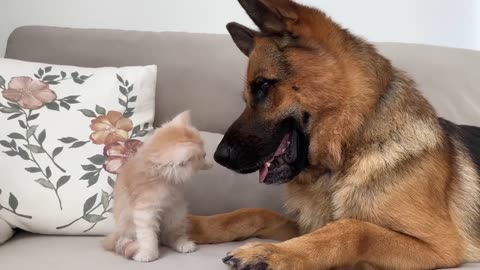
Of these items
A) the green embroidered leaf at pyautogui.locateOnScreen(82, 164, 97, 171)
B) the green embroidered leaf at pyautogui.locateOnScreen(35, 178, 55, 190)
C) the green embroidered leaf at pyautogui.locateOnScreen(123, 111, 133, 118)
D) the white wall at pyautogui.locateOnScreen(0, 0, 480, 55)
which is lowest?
the green embroidered leaf at pyautogui.locateOnScreen(35, 178, 55, 190)

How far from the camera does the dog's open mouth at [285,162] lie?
1240 mm

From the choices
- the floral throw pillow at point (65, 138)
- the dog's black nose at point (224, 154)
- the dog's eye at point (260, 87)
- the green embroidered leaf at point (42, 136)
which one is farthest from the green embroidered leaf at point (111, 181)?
the dog's eye at point (260, 87)

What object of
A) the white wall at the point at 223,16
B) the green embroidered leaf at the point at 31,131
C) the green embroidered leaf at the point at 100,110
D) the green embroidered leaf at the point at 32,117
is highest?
the white wall at the point at 223,16

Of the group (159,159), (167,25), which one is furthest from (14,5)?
(159,159)

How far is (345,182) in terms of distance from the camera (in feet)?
4.08

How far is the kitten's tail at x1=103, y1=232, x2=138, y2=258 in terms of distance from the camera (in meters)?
1.20

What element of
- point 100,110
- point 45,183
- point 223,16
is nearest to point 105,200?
point 45,183

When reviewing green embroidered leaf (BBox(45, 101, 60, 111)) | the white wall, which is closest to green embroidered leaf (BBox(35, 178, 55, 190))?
green embroidered leaf (BBox(45, 101, 60, 111))

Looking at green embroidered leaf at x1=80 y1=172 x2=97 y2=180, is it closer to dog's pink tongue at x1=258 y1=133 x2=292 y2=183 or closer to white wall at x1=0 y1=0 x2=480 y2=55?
dog's pink tongue at x1=258 y1=133 x2=292 y2=183

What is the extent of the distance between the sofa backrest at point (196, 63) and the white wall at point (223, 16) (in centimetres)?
28

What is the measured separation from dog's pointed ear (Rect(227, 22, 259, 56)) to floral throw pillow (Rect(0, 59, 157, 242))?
33 centimetres

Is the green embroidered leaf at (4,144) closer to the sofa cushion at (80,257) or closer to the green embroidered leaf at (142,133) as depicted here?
the sofa cushion at (80,257)

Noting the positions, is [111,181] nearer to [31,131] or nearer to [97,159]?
[97,159]

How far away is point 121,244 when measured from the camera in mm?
1217
